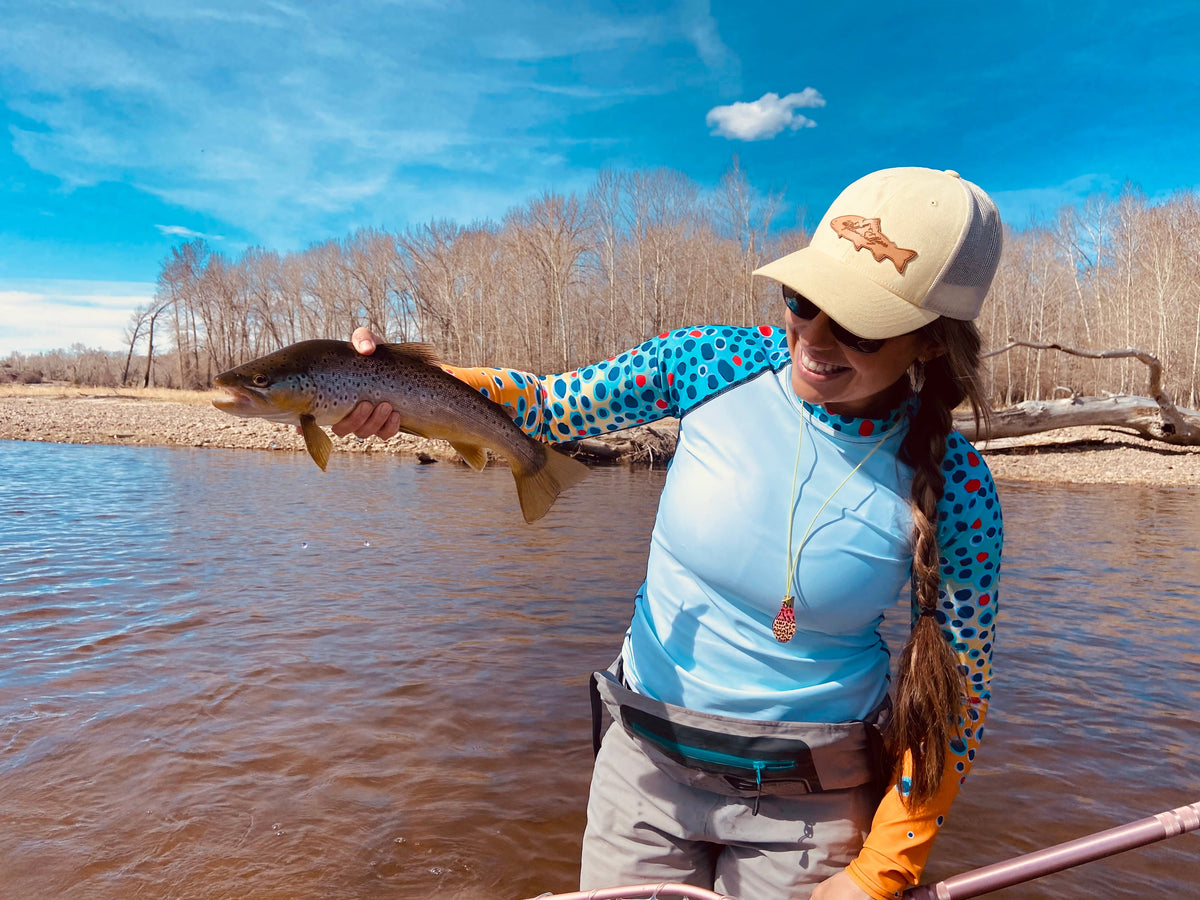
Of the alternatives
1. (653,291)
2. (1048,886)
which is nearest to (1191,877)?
(1048,886)

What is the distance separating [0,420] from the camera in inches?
1136

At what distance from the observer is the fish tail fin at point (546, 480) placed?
7.67 feet

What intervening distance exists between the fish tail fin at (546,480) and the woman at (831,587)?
47 centimetres

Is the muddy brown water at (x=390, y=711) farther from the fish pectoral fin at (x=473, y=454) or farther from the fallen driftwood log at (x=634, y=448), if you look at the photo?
the fallen driftwood log at (x=634, y=448)

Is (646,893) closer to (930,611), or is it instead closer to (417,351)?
(930,611)

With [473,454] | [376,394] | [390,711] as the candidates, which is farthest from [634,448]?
[376,394]

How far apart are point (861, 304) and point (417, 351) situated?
1282 millimetres

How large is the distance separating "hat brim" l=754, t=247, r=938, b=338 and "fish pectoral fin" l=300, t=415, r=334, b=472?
1434 millimetres

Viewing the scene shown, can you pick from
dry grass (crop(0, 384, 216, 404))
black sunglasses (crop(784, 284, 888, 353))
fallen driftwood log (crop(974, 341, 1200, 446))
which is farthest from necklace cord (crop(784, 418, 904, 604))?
dry grass (crop(0, 384, 216, 404))

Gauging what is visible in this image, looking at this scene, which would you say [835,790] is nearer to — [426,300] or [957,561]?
[957,561]

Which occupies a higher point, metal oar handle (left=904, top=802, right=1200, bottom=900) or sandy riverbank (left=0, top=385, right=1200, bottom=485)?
sandy riverbank (left=0, top=385, right=1200, bottom=485)

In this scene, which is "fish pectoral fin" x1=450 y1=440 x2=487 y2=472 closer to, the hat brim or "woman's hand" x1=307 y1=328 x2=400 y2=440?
"woman's hand" x1=307 y1=328 x2=400 y2=440

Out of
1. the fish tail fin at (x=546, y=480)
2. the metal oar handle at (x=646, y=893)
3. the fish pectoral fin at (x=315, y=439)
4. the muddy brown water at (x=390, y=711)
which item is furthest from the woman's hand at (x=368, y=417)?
the muddy brown water at (x=390, y=711)

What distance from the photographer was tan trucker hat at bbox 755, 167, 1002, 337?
1.63 m
